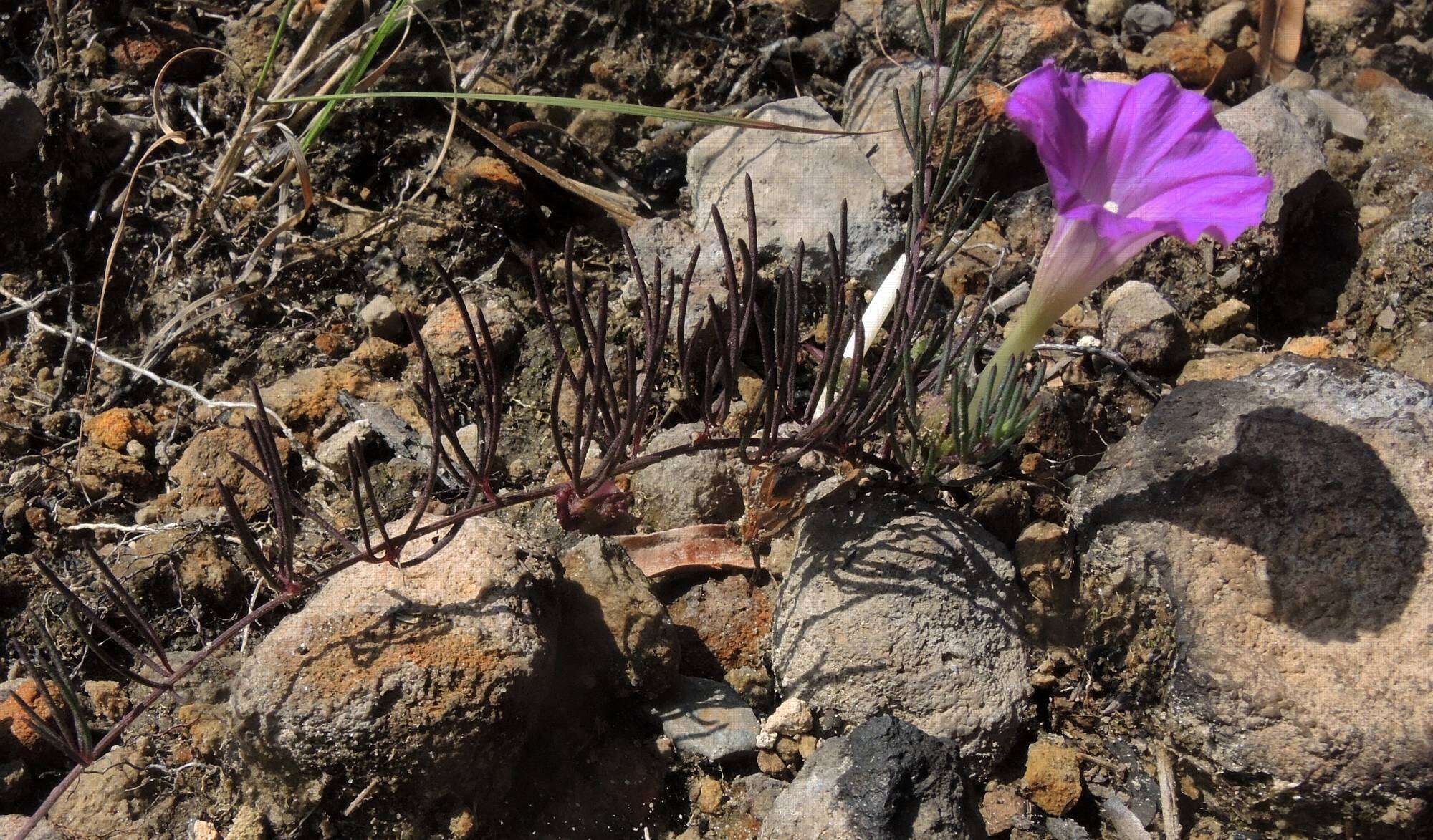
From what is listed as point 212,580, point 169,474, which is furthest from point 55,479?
point 212,580

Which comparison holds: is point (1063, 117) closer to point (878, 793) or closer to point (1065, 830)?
point (878, 793)

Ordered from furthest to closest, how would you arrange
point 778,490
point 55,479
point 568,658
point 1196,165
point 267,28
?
point 267,28 < point 55,479 < point 778,490 < point 568,658 < point 1196,165

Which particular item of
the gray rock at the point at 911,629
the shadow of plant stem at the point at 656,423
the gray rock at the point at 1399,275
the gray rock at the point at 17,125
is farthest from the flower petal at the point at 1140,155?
the gray rock at the point at 17,125

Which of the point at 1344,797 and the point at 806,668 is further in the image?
the point at 806,668

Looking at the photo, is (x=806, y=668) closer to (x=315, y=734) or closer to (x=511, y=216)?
(x=315, y=734)

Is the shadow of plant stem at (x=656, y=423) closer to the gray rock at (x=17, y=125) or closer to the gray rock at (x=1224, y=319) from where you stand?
the gray rock at (x=1224, y=319)
